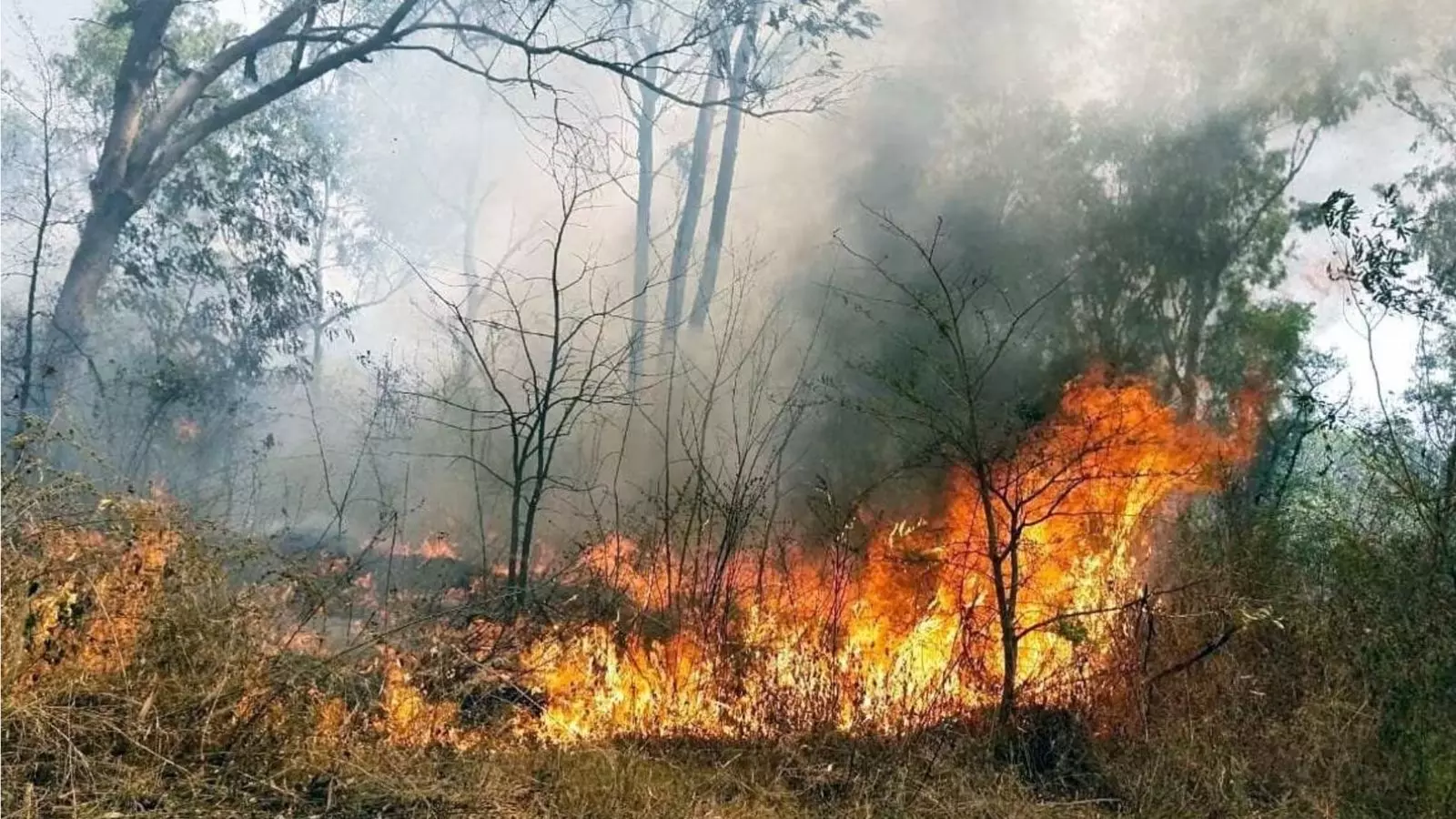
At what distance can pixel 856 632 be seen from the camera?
721 centimetres

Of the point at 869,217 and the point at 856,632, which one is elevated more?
the point at 869,217

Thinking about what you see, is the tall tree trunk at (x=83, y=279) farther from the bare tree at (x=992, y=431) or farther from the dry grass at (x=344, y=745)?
the bare tree at (x=992, y=431)

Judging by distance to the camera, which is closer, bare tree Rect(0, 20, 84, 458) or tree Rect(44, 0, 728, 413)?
tree Rect(44, 0, 728, 413)

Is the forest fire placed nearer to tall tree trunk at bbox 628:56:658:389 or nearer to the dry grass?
the dry grass

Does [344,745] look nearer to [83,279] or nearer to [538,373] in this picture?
[83,279]

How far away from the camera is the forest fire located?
5.91 metres

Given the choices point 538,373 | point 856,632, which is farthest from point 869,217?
point 856,632

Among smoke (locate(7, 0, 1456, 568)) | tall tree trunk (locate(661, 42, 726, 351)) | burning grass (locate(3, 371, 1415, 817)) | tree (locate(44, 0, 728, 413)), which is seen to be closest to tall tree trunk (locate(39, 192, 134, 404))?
tree (locate(44, 0, 728, 413))

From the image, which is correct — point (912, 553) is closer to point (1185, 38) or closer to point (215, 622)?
point (215, 622)

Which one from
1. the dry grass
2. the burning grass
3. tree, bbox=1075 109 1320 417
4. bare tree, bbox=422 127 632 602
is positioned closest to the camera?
the dry grass

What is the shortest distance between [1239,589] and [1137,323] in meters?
5.79

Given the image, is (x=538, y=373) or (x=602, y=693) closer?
(x=602, y=693)

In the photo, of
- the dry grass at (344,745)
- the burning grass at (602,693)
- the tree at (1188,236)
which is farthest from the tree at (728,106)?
the dry grass at (344,745)

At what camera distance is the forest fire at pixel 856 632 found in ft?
19.4
